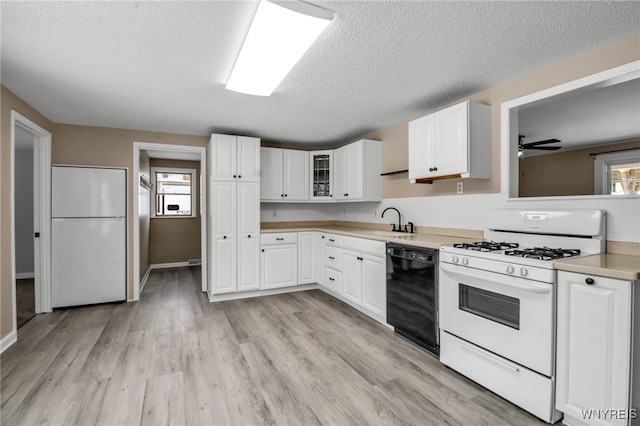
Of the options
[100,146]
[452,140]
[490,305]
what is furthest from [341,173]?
[100,146]

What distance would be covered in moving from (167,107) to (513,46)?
307cm

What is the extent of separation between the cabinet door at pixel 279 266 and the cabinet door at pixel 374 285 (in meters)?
1.26

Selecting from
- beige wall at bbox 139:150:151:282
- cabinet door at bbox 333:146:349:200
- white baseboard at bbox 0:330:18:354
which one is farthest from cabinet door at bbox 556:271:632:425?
beige wall at bbox 139:150:151:282

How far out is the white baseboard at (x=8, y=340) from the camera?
2492 millimetres

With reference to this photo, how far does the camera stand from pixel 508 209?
2.40 metres

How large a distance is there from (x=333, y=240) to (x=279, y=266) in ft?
2.82

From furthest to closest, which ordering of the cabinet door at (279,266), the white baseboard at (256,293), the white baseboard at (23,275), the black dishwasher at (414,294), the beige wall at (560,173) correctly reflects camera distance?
the white baseboard at (23,275) → the cabinet door at (279,266) → the white baseboard at (256,293) → the beige wall at (560,173) → the black dishwasher at (414,294)

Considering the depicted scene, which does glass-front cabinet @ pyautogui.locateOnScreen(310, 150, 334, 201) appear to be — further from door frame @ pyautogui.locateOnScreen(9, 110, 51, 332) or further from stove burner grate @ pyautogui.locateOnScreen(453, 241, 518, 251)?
door frame @ pyautogui.locateOnScreen(9, 110, 51, 332)

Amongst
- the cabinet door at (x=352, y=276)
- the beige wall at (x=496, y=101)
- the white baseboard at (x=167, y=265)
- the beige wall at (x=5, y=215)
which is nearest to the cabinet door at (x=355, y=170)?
the beige wall at (x=496, y=101)

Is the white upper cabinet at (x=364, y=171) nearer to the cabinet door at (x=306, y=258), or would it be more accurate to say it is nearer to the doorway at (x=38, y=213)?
the cabinet door at (x=306, y=258)

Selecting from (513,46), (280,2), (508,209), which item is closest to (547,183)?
(508,209)

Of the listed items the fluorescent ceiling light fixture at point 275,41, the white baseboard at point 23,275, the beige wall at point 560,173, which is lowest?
the white baseboard at point 23,275

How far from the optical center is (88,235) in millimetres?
3627

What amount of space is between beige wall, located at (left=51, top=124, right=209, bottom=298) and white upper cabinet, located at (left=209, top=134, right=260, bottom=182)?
0.89 metres
